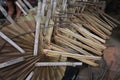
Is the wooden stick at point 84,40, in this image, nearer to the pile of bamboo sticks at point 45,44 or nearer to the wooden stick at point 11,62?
the pile of bamboo sticks at point 45,44

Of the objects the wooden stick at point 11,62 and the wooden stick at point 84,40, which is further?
the wooden stick at point 84,40

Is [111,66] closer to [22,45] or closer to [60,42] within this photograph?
[60,42]

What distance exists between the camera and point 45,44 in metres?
4.31

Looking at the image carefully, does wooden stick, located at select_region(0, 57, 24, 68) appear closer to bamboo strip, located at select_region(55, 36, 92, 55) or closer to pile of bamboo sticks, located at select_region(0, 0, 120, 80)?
pile of bamboo sticks, located at select_region(0, 0, 120, 80)

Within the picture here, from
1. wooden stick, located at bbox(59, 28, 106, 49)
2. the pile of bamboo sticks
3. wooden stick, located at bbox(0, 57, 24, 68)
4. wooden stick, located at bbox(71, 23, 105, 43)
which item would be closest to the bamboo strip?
the pile of bamboo sticks

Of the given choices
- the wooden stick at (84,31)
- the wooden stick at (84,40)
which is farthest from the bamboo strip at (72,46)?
the wooden stick at (84,31)

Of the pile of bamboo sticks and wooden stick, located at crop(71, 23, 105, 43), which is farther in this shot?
wooden stick, located at crop(71, 23, 105, 43)

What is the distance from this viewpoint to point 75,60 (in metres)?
4.53

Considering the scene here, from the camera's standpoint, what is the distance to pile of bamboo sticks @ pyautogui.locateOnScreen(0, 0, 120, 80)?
3.98 m

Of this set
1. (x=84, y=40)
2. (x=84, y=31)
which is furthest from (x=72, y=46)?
(x=84, y=31)

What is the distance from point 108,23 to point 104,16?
0.34 m

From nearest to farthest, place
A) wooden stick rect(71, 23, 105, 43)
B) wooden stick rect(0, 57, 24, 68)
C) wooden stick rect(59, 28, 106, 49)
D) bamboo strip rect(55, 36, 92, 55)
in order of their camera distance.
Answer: wooden stick rect(0, 57, 24, 68)
bamboo strip rect(55, 36, 92, 55)
wooden stick rect(59, 28, 106, 49)
wooden stick rect(71, 23, 105, 43)

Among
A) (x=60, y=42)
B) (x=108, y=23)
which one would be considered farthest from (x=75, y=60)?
(x=108, y=23)

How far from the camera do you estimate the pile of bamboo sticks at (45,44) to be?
398cm
